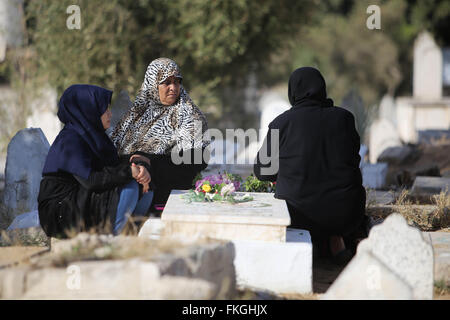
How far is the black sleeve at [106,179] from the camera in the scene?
4141mm

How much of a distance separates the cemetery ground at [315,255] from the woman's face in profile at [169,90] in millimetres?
1569

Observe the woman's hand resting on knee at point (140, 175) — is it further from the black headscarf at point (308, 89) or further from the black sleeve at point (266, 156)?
the black headscarf at point (308, 89)

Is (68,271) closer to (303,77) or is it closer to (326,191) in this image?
(326,191)

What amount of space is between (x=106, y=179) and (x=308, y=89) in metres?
1.52

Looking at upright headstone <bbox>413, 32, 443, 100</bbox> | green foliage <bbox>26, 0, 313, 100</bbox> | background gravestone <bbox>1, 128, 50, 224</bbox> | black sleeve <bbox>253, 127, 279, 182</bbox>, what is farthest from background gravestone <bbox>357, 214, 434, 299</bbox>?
upright headstone <bbox>413, 32, 443, 100</bbox>

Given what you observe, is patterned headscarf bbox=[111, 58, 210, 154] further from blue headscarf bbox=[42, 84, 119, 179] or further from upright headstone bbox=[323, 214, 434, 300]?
upright headstone bbox=[323, 214, 434, 300]

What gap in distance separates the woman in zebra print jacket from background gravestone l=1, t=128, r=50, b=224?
0.68m

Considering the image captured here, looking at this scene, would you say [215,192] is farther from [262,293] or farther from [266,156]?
[262,293]

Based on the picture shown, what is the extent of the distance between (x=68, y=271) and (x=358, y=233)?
221 centimetres

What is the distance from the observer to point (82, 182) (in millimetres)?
4145

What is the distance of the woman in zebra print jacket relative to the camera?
5.34 metres

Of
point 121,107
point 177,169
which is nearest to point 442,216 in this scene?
point 177,169

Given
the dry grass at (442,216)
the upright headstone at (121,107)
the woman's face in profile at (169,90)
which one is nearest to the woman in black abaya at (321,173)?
the dry grass at (442,216)

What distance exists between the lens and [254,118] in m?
18.4
